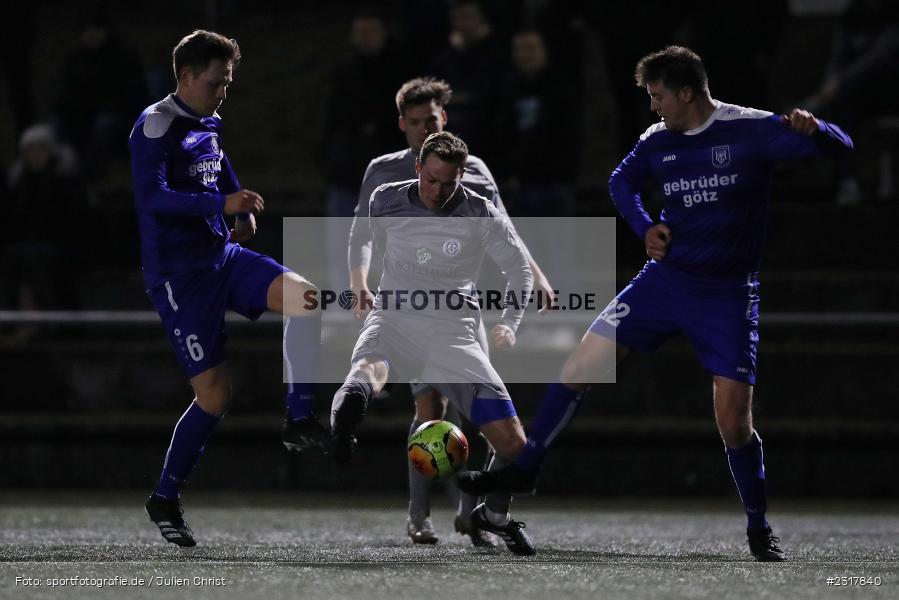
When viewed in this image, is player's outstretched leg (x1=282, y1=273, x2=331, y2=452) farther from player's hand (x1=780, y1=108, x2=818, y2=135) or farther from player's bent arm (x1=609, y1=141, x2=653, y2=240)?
player's hand (x1=780, y1=108, x2=818, y2=135)

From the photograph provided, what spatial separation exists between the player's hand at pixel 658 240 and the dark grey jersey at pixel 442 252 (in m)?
0.69

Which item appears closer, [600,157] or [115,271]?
[115,271]

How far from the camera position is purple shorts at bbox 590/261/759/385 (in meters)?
6.88

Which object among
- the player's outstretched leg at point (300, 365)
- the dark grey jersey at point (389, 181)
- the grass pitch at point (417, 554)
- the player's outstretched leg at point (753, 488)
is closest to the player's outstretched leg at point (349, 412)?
the player's outstretched leg at point (300, 365)

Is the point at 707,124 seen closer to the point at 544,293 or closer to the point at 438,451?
the point at 544,293

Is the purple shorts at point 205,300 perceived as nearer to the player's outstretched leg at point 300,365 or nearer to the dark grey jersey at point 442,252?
the player's outstretched leg at point 300,365

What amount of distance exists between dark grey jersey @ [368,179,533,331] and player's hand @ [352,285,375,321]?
0.82ft

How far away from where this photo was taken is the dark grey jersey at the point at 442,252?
7168 millimetres

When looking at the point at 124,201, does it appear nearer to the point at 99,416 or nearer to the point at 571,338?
the point at 99,416

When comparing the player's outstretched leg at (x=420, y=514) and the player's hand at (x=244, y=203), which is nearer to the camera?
the player's hand at (x=244, y=203)

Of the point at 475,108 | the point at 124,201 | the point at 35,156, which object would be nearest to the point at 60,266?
the point at 35,156

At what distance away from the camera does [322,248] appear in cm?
1268

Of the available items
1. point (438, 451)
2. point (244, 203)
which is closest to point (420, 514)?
point (438, 451)

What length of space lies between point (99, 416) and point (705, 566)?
5967 millimetres
